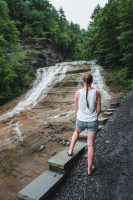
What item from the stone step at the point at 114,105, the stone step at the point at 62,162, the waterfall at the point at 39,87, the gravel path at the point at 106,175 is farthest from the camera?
the waterfall at the point at 39,87

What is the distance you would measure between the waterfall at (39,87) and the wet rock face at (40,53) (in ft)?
6.76

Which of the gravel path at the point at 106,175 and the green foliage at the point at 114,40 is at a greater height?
the green foliage at the point at 114,40

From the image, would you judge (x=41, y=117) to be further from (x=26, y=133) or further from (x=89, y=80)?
(x=89, y=80)

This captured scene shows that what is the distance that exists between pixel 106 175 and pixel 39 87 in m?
13.1

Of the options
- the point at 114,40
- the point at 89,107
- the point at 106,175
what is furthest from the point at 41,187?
the point at 114,40

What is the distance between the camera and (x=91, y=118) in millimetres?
4355

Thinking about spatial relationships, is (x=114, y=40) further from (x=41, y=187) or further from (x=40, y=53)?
(x=41, y=187)

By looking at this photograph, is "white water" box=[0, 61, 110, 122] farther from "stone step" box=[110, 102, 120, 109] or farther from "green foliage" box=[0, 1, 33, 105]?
"stone step" box=[110, 102, 120, 109]

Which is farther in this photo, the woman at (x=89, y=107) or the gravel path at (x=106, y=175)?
the woman at (x=89, y=107)

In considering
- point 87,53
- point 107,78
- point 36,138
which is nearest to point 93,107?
point 36,138

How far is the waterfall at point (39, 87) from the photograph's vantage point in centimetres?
1314

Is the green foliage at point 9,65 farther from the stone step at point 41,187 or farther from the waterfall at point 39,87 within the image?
the stone step at point 41,187

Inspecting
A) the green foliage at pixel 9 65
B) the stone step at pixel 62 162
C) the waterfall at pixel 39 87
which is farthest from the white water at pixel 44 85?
the stone step at pixel 62 162

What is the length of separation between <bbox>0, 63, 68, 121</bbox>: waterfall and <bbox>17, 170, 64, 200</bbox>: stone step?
24.5 ft
